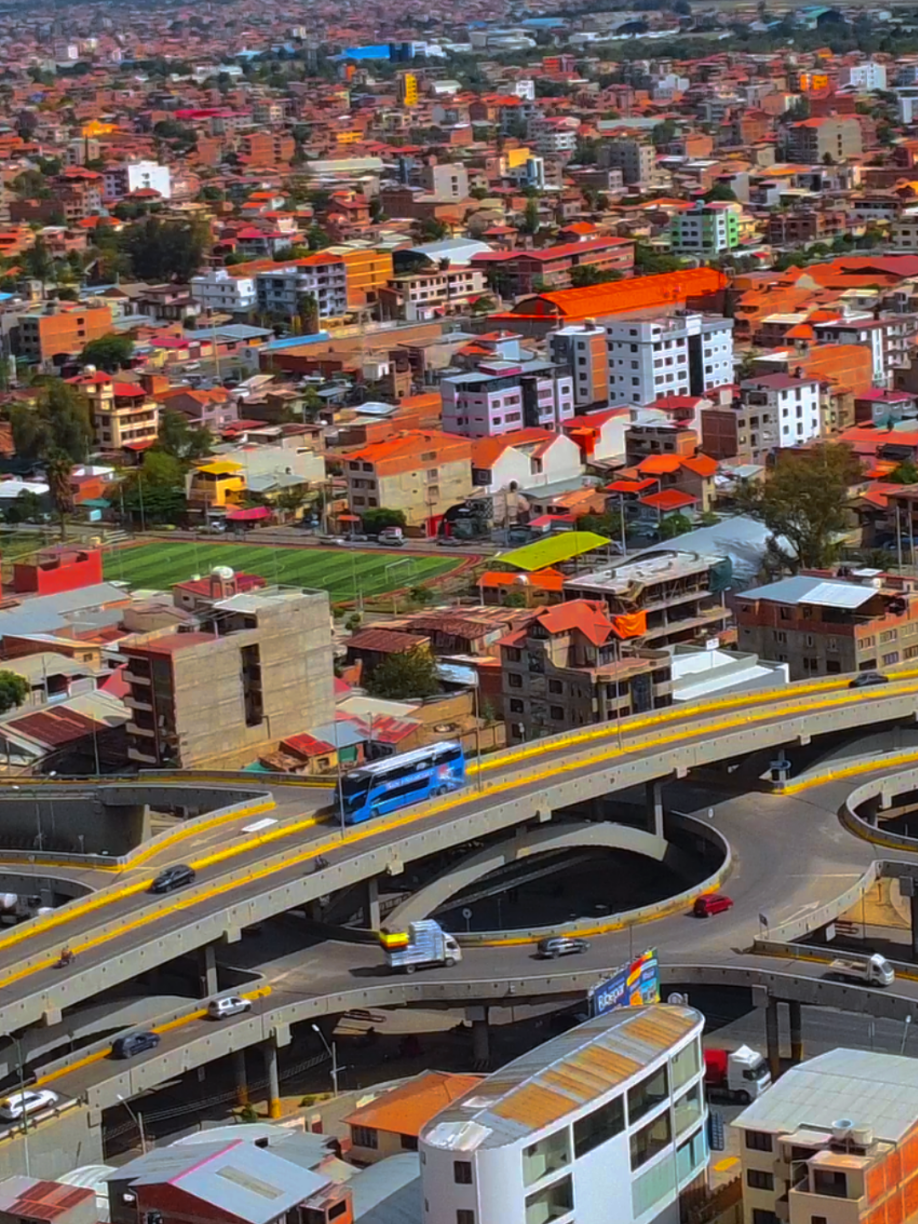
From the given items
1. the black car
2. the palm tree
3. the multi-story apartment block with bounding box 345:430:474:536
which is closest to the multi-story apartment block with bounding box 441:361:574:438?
the multi-story apartment block with bounding box 345:430:474:536

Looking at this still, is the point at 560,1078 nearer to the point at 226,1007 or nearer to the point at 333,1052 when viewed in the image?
the point at 226,1007

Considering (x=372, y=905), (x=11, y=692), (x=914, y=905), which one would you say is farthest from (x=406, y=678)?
(x=914, y=905)

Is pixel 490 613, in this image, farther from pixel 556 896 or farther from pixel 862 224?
pixel 862 224

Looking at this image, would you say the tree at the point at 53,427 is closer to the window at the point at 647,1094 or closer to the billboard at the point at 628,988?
the billboard at the point at 628,988

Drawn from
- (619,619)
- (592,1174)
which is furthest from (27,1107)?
(619,619)

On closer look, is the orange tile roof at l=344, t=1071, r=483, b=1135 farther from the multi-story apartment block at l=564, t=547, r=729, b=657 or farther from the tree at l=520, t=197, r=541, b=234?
the tree at l=520, t=197, r=541, b=234
